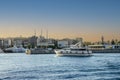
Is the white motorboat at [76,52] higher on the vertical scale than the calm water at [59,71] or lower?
higher

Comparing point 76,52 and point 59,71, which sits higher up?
point 76,52

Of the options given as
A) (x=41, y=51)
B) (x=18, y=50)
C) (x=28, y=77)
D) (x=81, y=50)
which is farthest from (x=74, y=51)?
(x=18, y=50)

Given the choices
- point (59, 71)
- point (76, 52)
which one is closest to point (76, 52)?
point (76, 52)

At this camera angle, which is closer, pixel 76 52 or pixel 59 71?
pixel 59 71

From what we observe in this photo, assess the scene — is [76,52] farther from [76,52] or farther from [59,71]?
[59,71]

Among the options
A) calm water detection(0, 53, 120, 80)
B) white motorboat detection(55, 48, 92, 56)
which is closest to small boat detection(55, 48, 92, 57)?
white motorboat detection(55, 48, 92, 56)

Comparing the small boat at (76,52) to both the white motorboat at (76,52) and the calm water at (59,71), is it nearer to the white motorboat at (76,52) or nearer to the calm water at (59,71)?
the white motorboat at (76,52)

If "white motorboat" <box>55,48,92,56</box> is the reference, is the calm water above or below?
below

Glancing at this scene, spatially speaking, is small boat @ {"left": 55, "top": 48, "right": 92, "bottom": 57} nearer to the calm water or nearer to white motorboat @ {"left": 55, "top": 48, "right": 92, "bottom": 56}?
white motorboat @ {"left": 55, "top": 48, "right": 92, "bottom": 56}

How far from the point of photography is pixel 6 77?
35.8 m

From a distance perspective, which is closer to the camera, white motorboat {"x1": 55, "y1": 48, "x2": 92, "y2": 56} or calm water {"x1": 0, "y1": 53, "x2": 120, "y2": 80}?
calm water {"x1": 0, "y1": 53, "x2": 120, "y2": 80}

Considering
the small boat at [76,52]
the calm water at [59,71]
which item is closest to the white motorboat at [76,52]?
the small boat at [76,52]

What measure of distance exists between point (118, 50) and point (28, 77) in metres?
131

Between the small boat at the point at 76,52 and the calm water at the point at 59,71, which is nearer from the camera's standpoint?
the calm water at the point at 59,71
